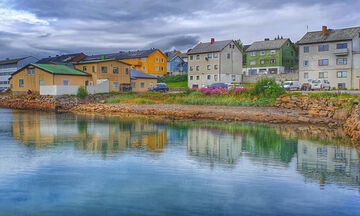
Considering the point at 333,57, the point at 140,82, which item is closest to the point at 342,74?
the point at 333,57

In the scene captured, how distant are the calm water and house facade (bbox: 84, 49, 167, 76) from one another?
6276cm

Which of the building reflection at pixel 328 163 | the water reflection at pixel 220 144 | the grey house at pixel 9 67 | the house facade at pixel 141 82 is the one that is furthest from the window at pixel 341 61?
the grey house at pixel 9 67

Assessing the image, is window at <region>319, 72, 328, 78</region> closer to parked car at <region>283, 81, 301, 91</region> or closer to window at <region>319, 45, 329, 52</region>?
window at <region>319, 45, 329, 52</region>

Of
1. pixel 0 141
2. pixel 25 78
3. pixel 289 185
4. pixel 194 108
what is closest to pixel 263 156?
pixel 289 185

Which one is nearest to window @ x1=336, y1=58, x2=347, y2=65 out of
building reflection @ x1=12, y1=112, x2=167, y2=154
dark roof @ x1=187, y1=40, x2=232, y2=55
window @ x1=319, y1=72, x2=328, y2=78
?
window @ x1=319, y1=72, x2=328, y2=78

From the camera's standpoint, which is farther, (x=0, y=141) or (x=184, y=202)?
(x=0, y=141)

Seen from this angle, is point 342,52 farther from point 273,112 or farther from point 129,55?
point 129,55

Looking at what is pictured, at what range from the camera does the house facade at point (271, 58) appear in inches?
2862

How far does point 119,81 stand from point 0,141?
3735 centimetres

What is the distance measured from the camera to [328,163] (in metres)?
14.9

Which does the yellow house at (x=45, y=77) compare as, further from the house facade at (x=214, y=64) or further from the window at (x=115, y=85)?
the house facade at (x=214, y=64)

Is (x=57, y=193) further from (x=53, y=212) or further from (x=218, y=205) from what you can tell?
(x=218, y=205)

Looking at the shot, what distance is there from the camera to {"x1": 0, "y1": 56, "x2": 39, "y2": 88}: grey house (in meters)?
89.1

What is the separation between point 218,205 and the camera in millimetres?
9711
